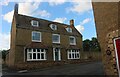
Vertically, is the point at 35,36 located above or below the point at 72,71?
above

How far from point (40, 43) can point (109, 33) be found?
59.9 ft

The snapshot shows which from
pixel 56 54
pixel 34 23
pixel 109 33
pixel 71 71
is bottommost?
pixel 71 71

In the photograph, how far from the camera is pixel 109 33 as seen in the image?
7.77 metres

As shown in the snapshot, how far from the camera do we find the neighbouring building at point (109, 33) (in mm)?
7270

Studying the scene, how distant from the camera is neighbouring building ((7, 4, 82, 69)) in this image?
22.9 m

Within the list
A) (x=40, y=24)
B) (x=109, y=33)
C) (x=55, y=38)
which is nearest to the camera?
(x=109, y=33)

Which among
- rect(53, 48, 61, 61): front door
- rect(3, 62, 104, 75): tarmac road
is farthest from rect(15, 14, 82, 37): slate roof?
rect(3, 62, 104, 75): tarmac road

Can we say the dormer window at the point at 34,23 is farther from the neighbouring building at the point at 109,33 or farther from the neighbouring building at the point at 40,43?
the neighbouring building at the point at 109,33

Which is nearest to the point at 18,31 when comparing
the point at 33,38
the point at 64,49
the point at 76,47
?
the point at 33,38

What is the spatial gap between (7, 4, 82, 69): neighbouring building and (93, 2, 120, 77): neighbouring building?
52.5 feet

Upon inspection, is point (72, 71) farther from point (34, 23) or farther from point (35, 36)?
point (34, 23)

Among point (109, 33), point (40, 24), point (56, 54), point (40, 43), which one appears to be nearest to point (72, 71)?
point (109, 33)

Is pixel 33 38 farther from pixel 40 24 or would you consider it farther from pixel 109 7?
pixel 109 7

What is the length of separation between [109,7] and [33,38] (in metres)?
18.1
